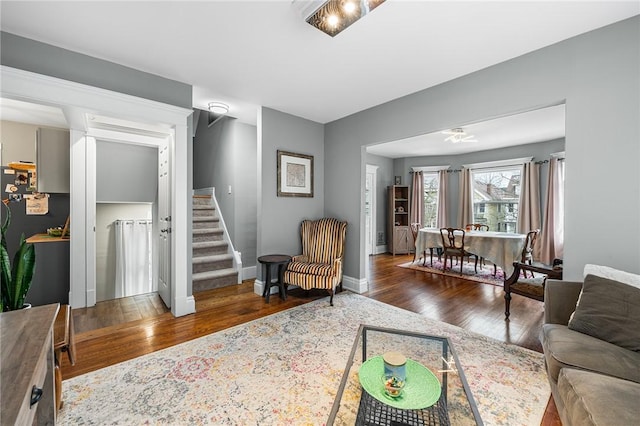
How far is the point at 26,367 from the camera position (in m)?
0.79

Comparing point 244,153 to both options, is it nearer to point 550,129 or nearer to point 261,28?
point 261,28

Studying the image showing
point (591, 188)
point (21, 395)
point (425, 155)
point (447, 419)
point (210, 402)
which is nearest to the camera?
point (21, 395)

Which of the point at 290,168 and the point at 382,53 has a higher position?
the point at 382,53

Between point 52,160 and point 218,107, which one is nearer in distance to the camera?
point 52,160

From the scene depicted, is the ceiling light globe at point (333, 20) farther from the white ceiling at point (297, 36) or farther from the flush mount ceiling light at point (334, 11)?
the white ceiling at point (297, 36)

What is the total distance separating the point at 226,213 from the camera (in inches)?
185

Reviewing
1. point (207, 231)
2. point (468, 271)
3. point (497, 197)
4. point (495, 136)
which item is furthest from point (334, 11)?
point (497, 197)

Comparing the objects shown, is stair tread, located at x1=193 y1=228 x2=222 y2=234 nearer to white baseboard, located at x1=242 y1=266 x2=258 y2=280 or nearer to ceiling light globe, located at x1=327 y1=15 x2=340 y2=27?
white baseboard, located at x1=242 y1=266 x2=258 y2=280

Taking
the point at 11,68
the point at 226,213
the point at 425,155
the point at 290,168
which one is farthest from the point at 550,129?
the point at 11,68

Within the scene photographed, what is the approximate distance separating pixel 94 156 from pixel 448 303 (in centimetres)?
471

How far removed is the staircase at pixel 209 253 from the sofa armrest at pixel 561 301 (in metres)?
3.71

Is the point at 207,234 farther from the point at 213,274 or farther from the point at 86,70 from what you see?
the point at 86,70

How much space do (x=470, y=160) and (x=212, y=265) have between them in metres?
6.16

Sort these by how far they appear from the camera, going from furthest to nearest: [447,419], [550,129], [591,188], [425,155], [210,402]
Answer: [425,155] → [550,129] → [591,188] → [210,402] → [447,419]
